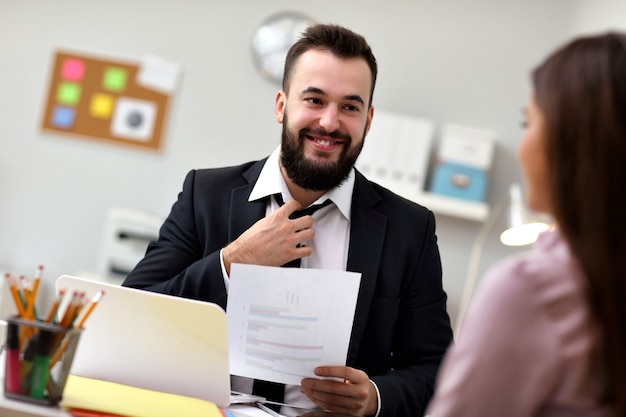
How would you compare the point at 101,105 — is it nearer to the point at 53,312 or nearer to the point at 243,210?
the point at 243,210

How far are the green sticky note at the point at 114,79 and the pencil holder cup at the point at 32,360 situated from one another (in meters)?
3.48

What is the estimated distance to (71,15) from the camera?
4.67 metres

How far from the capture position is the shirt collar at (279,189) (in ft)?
7.02

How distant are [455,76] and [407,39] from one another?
1.00ft

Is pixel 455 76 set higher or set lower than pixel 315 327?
higher

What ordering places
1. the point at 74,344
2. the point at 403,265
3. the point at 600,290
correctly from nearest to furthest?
the point at 600,290, the point at 74,344, the point at 403,265

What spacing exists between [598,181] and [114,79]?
401cm

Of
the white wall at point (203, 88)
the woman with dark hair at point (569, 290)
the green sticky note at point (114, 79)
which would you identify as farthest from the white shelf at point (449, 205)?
the woman with dark hair at point (569, 290)

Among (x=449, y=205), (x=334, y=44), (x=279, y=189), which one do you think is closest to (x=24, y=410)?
(x=279, y=189)

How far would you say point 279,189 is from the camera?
2.14 metres

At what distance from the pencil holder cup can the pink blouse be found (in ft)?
2.05

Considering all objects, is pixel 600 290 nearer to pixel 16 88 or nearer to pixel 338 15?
pixel 338 15

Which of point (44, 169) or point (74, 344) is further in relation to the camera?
point (44, 169)

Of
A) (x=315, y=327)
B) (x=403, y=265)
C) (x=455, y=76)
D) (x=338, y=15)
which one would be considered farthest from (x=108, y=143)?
(x=315, y=327)
